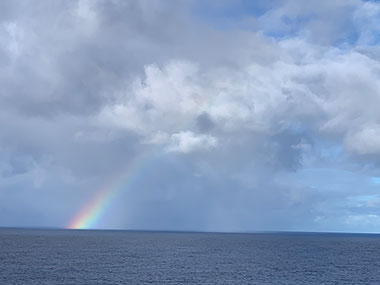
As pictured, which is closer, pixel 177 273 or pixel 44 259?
pixel 177 273

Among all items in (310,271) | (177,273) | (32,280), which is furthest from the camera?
(310,271)

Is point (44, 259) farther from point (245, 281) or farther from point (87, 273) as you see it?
point (245, 281)

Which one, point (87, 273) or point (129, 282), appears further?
point (87, 273)

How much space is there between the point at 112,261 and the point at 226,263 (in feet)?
104

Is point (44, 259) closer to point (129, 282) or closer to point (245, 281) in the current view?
point (129, 282)

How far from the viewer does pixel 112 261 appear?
119 metres

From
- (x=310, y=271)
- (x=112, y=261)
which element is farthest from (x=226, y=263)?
(x=112, y=261)

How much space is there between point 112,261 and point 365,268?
68.7m

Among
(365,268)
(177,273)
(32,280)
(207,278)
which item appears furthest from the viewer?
(365,268)

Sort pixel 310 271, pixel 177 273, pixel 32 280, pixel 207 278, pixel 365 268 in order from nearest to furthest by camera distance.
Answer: pixel 32 280
pixel 207 278
pixel 177 273
pixel 310 271
pixel 365 268

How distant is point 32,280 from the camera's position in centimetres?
8238

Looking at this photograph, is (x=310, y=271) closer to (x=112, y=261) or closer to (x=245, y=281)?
(x=245, y=281)

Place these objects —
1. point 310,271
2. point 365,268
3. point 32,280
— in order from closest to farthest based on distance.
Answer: point 32,280 → point 310,271 → point 365,268

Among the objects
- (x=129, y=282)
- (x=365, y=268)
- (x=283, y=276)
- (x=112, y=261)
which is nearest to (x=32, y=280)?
(x=129, y=282)
